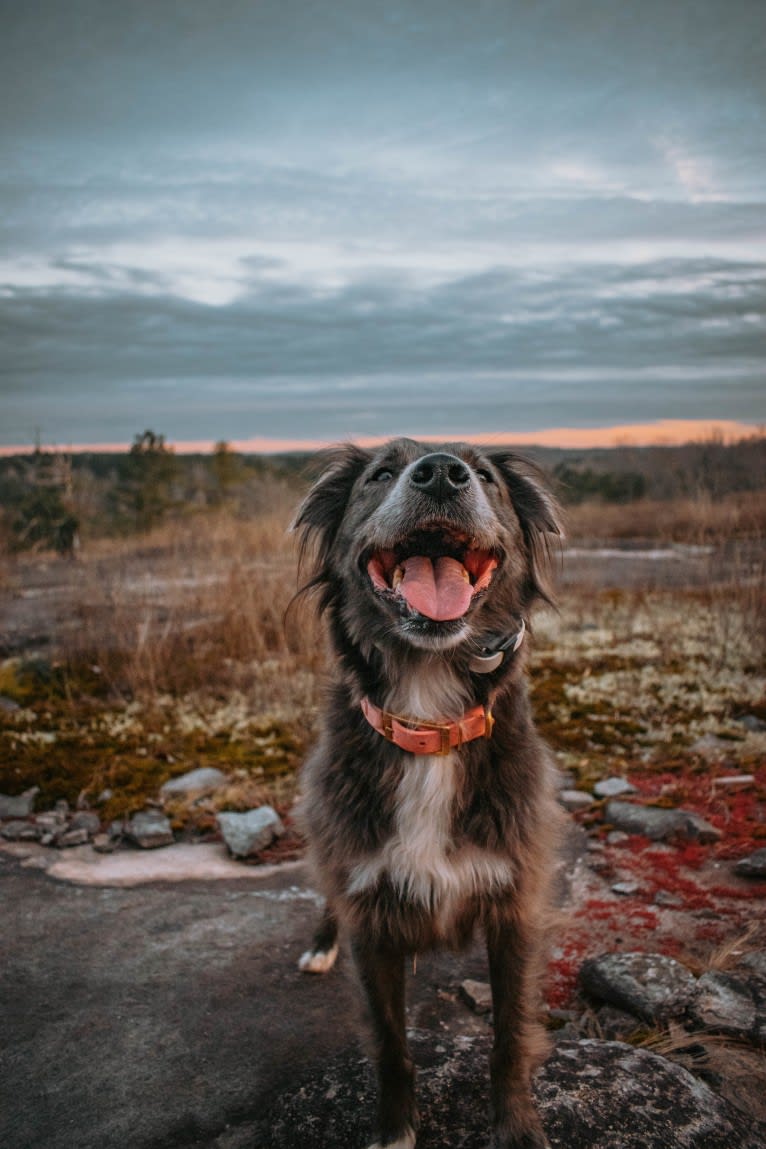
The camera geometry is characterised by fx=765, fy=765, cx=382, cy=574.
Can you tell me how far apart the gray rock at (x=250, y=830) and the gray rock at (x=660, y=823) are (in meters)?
2.01

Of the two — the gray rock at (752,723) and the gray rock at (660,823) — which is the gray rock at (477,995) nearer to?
the gray rock at (660,823)

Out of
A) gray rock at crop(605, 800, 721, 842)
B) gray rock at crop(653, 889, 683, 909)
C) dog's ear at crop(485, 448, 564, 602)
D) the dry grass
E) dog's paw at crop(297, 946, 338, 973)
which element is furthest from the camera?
the dry grass

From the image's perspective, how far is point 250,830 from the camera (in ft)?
14.5

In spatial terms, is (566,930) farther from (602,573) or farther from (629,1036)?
(602,573)

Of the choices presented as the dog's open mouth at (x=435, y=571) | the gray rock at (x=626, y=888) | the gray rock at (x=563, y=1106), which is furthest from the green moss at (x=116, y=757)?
the dog's open mouth at (x=435, y=571)

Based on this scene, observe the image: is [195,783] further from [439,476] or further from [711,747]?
[711,747]

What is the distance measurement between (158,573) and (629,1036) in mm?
7811

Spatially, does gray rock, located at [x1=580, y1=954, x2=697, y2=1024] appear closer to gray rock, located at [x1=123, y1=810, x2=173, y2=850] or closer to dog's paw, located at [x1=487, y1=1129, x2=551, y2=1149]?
dog's paw, located at [x1=487, y1=1129, x2=551, y2=1149]

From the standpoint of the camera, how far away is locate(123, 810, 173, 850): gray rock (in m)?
4.46

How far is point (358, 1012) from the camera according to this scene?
2.48 meters

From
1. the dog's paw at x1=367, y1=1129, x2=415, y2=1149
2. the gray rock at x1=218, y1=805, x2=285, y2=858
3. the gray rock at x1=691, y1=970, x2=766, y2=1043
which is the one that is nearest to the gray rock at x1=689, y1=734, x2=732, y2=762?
the gray rock at x1=691, y1=970, x2=766, y2=1043

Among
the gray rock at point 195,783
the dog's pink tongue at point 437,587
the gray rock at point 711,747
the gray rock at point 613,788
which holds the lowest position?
the gray rock at point 195,783

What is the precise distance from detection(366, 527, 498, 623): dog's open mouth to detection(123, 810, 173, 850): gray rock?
267 cm

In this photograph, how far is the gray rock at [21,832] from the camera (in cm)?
450
